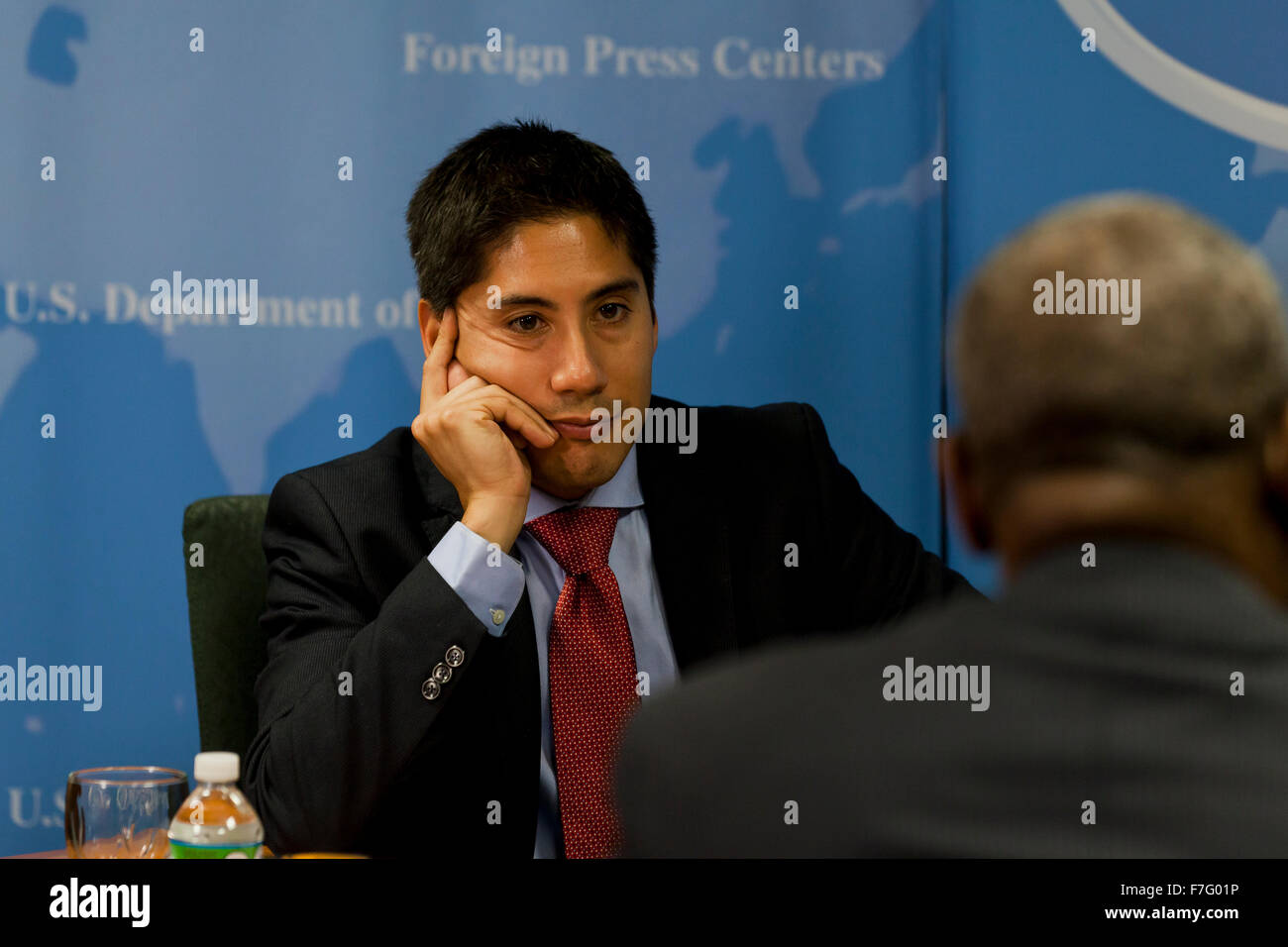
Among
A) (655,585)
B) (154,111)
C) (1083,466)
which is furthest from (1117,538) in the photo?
(154,111)

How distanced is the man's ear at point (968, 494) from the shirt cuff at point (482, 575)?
0.97m

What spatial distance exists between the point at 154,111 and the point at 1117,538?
2.19 metres

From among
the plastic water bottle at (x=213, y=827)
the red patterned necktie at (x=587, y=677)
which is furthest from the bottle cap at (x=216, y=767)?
the red patterned necktie at (x=587, y=677)

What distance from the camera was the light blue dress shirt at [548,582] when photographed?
5.32 ft

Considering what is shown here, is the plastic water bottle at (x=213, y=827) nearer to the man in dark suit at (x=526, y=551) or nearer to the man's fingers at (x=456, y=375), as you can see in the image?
the man in dark suit at (x=526, y=551)

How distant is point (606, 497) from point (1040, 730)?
48.3 inches

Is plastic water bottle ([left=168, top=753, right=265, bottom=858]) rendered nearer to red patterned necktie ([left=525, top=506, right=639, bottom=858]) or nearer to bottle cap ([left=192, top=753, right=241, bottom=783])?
bottle cap ([left=192, top=753, right=241, bottom=783])

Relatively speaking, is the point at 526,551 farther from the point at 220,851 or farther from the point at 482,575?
the point at 220,851

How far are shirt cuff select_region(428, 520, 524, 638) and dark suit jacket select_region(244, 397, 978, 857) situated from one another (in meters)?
0.03

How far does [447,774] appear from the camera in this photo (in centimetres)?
165
